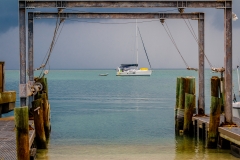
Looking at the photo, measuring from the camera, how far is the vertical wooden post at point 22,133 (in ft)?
47.1

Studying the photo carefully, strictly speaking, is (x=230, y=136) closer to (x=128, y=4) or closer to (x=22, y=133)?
(x=128, y=4)

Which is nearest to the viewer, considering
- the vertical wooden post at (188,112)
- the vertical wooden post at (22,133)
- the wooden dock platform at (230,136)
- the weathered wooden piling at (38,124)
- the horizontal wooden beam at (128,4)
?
the vertical wooden post at (22,133)

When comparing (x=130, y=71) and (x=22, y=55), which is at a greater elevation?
(x=130, y=71)

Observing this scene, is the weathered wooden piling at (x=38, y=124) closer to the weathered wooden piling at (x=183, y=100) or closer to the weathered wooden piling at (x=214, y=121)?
the weathered wooden piling at (x=214, y=121)

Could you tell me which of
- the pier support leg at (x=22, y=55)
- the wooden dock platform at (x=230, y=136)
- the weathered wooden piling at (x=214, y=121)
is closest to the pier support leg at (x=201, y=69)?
the wooden dock platform at (x=230, y=136)

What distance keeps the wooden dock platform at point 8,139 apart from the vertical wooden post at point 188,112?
22.7ft

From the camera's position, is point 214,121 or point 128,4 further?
point 214,121

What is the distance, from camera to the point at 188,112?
22.5 metres

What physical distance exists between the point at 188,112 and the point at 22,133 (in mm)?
9949

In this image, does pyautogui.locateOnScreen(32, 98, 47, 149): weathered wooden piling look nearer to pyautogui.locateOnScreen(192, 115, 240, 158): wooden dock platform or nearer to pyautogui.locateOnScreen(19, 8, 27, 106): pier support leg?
pyautogui.locateOnScreen(19, 8, 27, 106): pier support leg

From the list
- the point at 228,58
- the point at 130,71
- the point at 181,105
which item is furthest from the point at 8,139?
Answer: the point at 130,71

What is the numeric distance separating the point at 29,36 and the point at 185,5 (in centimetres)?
767

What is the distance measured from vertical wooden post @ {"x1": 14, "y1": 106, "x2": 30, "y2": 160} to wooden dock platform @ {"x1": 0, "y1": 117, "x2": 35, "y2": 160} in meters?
0.31

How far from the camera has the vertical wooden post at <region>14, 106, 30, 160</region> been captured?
47.1 ft
